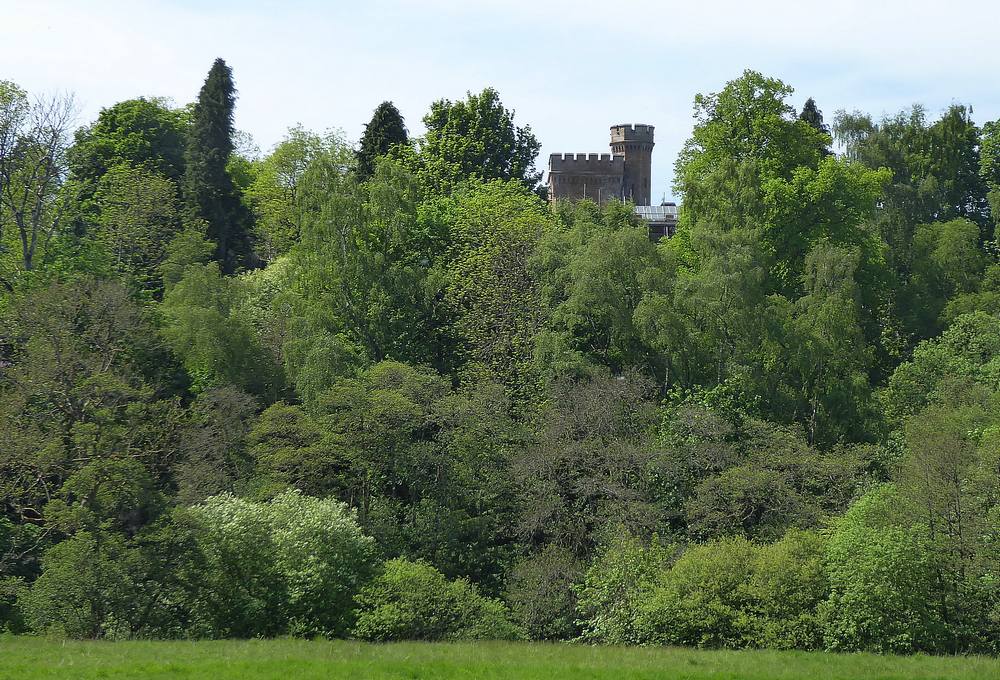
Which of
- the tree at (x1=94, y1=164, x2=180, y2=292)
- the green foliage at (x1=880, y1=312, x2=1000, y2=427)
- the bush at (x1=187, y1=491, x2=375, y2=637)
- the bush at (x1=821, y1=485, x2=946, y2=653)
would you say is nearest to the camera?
the bush at (x1=821, y1=485, x2=946, y2=653)

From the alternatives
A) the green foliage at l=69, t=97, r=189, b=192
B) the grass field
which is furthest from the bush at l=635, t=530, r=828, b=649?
the green foliage at l=69, t=97, r=189, b=192

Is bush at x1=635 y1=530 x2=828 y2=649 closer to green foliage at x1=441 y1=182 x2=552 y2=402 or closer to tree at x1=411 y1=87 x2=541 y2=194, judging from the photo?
green foliage at x1=441 y1=182 x2=552 y2=402

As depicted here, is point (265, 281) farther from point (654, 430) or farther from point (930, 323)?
point (930, 323)

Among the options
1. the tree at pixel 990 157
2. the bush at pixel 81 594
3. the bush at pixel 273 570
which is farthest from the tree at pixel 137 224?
the tree at pixel 990 157

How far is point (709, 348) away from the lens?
152ft

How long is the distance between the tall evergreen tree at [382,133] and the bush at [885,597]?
3935 centimetres

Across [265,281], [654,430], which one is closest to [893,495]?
[654,430]

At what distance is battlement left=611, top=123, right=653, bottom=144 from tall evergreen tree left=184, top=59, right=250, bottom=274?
46.3m

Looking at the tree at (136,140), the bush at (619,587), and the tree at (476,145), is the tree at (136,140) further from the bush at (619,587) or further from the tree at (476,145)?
the bush at (619,587)

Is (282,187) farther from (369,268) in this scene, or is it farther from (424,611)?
(424,611)

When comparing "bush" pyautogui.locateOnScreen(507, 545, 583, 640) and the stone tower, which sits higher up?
the stone tower

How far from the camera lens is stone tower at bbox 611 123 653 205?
4375 inches

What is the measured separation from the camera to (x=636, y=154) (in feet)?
369

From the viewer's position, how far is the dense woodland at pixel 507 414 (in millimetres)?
34688
